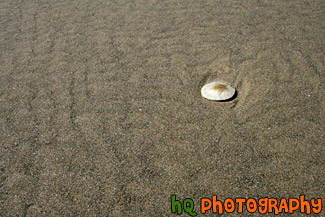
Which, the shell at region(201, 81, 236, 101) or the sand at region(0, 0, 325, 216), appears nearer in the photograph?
the sand at region(0, 0, 325, 216)

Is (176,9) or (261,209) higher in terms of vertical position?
(176,9)

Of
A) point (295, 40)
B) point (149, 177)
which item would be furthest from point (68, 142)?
point (295, 40)

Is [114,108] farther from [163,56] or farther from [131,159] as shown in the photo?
[163,56]

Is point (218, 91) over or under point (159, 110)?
over

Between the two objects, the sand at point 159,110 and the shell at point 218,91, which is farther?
the shell at point 218,91
